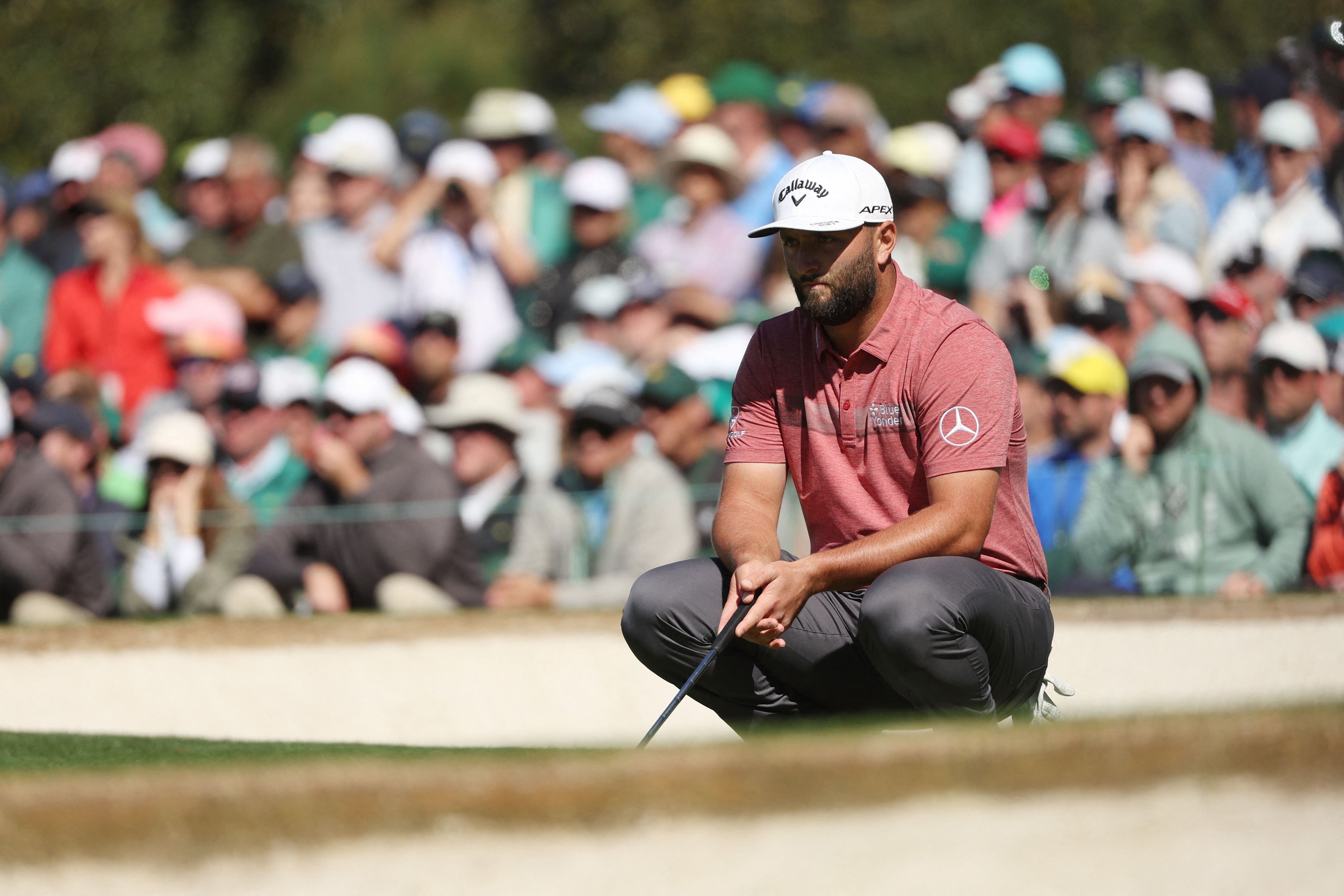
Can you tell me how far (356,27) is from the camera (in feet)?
65.2

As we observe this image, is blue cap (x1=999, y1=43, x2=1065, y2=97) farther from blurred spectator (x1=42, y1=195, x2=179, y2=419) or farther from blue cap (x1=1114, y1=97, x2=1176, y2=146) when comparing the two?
blurred spectator (x1=42, y1=195, x2=179, y2=419)

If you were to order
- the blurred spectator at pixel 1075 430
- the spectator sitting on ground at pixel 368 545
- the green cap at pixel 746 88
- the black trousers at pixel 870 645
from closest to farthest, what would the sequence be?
the black trousers at pixel 870 645
the blurred spectator at pixel 1075 430
the spectator sitting on ground at pixel 368 545
the green cap at pixel 746 88

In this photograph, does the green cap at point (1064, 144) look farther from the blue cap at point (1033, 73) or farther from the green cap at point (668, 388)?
the green cap at point (668, 388)

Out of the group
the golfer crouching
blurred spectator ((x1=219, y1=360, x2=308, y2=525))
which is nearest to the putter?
the golfer crouching

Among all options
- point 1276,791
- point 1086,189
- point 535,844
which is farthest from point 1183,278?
point 535,844

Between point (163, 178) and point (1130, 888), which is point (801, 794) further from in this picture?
point (163, 178)

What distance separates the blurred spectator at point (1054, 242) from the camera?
8.33 metres

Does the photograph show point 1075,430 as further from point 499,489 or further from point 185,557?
point 185,557

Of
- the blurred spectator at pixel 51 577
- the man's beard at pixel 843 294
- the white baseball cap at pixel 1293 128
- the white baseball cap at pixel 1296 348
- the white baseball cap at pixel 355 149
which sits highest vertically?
the man's beard at pixel 843 294

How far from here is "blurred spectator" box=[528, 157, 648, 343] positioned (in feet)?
29.0

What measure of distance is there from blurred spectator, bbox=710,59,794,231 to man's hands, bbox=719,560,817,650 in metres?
4.66

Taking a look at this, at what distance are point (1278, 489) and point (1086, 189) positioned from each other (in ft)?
7.88

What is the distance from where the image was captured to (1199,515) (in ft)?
22.9

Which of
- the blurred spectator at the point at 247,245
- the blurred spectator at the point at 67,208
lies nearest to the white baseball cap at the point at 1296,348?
the blurred spectator at the point at 247,245
